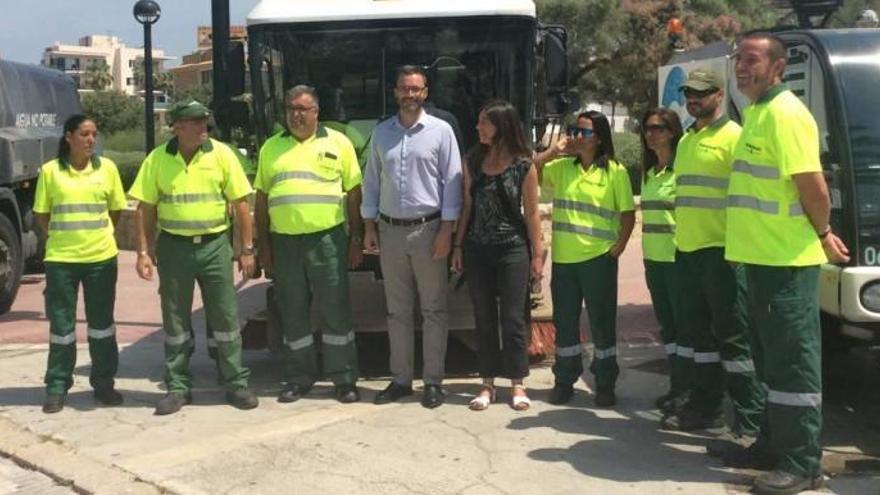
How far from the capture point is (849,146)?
5141 millimetres

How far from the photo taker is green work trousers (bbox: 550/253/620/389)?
575cm

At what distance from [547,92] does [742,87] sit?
268 cm

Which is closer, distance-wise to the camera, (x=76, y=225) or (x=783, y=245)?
(x=783, y=245)

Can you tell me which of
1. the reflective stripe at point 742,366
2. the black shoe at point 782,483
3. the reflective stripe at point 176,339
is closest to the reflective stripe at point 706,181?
the reflective stripe at point 742,366

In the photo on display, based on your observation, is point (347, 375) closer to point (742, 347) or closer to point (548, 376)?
point (548, 376)

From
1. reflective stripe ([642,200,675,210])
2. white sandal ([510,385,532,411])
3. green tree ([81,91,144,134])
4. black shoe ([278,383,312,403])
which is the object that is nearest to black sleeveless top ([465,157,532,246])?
reflective stripe ([642,200,675,210])

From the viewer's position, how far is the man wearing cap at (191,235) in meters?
5.73

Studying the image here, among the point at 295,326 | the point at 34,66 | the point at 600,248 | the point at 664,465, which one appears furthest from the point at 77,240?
the point at 34,66

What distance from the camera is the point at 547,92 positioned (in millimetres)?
6980

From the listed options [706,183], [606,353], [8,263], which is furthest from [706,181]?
[8,263]

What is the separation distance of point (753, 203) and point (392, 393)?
257cm

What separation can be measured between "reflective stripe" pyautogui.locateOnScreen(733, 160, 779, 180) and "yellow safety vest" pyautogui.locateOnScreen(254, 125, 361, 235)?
2399 mm

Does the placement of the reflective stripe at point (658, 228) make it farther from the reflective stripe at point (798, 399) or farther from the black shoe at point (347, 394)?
the black shoe at point (347, 394)

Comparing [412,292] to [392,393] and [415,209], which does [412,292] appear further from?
[392,393]
